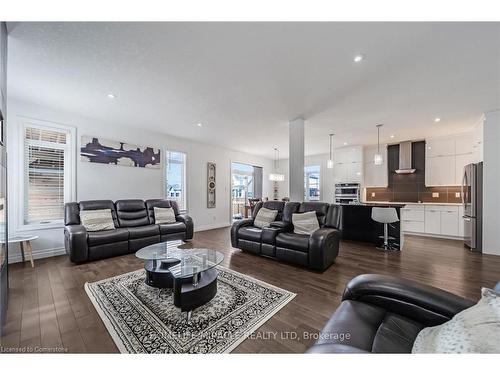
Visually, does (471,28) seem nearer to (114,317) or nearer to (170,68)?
(170,68)

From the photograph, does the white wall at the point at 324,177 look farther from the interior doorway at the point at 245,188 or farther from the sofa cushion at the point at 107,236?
the sofa cushion at the point at 107,236

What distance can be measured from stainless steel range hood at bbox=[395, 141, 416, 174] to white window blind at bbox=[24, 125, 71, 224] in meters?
8.26

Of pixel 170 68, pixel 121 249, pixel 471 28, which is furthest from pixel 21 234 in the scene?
pixel 471 28

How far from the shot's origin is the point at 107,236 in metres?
3.36

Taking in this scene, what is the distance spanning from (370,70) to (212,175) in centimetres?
499

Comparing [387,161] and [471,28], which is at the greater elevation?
[471,28]

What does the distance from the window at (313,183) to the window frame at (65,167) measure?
7.40 metres

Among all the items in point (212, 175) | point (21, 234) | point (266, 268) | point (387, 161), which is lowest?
point (266, 268)

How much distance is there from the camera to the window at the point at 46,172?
11.5ft

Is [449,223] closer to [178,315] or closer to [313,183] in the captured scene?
[313,183]

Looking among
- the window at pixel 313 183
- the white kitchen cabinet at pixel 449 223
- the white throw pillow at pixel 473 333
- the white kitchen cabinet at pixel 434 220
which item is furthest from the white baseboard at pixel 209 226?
the white kitchen cabinet at pixel 449 223

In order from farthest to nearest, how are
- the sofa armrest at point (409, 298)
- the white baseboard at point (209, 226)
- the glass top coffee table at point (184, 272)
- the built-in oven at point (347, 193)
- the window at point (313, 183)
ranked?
the window at point (313, 183) → the built-in oven at point (347, 193) → the white baseboard at point (209, 226) → the glass top coffee table at point (184, 272) → the sofa armrest at point (409, 298)

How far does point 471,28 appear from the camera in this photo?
5.75 ft
